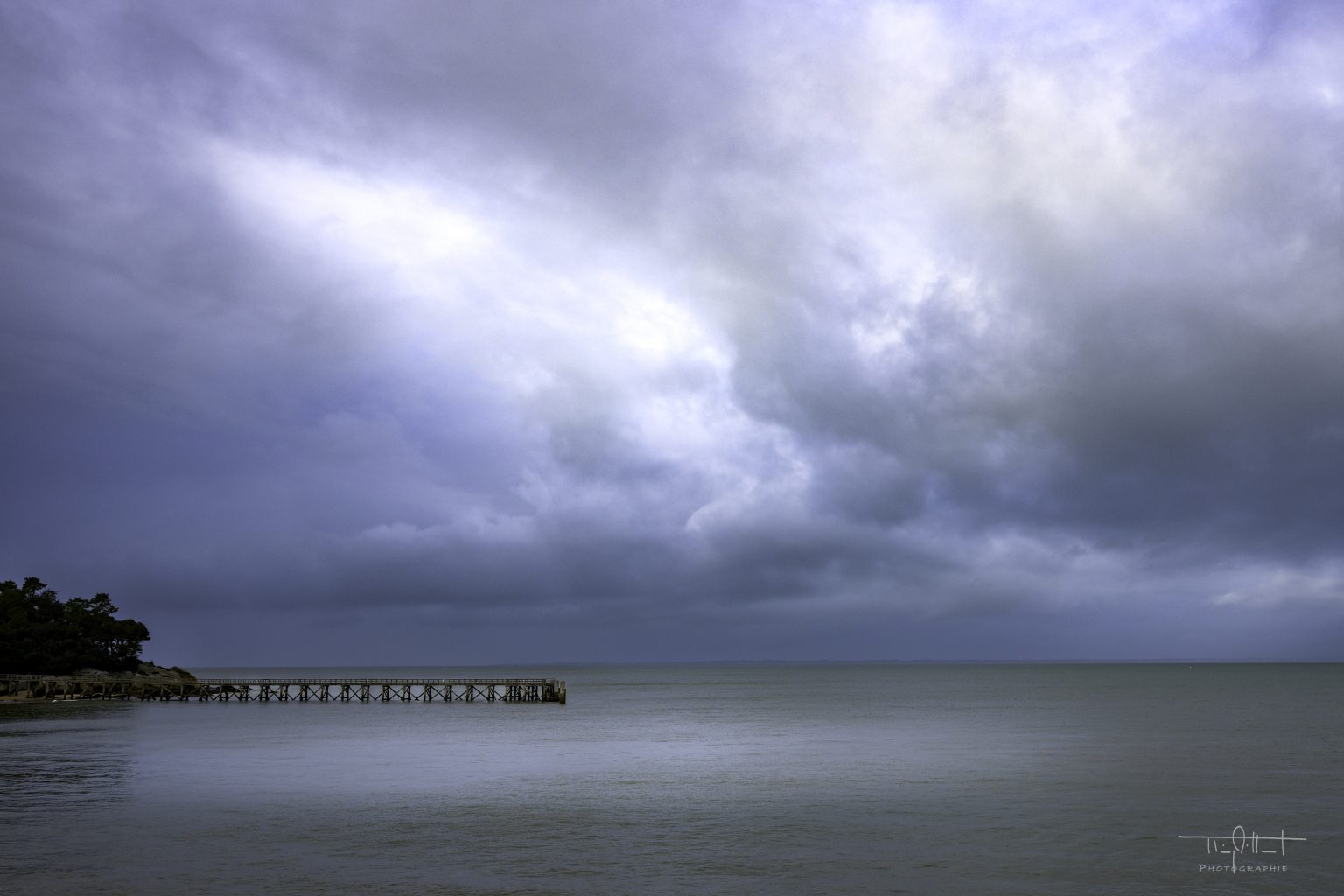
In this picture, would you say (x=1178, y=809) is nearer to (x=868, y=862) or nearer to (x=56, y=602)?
(x=868, y=862)

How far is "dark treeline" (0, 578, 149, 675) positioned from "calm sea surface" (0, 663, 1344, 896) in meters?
47.2

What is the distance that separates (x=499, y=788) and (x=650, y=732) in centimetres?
3227

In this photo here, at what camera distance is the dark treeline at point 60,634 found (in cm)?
→ 11300

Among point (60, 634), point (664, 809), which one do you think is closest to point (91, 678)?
point (60, 634)

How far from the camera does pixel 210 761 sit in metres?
51.3

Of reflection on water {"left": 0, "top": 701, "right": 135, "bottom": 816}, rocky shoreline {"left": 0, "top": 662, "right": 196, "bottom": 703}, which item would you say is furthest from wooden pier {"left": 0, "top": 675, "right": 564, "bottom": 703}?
reflection on water {"left": 0, "top": 701, "right": 135, "bottom": 816}

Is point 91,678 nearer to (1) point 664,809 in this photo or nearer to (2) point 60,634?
(2) point 60,634

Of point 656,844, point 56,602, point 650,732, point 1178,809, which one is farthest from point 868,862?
point 56,602

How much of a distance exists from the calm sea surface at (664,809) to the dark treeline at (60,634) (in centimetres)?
4718

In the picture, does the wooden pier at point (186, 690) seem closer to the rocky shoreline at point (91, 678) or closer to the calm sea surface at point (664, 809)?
Result: the rocky shoreline at point (91, 678)

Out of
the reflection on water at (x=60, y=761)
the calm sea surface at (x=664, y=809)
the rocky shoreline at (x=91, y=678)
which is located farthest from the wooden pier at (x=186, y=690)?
the calm sea surface at (x=664, y=809)

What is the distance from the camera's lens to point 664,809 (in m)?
36.8

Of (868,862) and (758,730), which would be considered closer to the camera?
(868,862)

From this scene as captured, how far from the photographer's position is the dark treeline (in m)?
113
